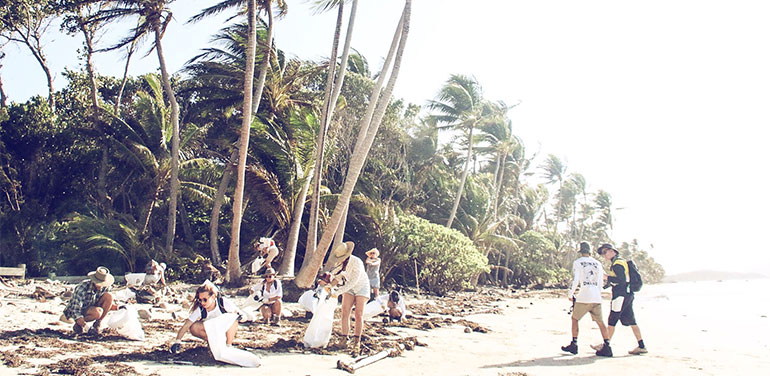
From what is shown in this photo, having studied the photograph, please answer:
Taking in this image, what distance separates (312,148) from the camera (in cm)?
1730

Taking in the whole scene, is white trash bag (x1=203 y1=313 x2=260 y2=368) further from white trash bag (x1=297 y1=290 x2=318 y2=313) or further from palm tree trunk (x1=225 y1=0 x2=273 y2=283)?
palm tree trunk (x1=225 y1=0 x2=273 y2=283)

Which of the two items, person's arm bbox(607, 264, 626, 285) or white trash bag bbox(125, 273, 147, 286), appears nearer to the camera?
person's arm bbox(607, 264, 626, 285)

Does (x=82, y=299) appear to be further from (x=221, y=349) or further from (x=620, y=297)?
(x=620, y=297)

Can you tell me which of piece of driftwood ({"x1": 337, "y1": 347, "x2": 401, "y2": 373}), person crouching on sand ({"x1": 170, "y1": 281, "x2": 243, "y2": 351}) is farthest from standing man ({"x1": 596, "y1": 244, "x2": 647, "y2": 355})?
person crouching on sand ({"x1": 170, "y1": 281, "x2": 243, "y2": 351})

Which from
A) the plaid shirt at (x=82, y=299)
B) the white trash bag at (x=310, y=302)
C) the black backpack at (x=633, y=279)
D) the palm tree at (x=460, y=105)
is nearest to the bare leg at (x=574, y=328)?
the black backpack at (x=633, y=279)

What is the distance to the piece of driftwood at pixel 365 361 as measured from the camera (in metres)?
6.41

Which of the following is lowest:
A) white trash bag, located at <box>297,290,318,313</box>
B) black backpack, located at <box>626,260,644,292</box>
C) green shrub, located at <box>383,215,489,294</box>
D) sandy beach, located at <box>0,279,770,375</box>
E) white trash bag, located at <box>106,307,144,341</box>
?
sandy beach, located at <box>0,279,770,375</box>

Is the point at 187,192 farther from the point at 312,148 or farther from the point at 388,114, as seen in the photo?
the point at 388,114

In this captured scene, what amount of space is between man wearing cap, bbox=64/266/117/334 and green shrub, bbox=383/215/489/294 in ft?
44.3

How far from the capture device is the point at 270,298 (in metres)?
9.84

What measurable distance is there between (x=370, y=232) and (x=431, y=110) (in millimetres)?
10945

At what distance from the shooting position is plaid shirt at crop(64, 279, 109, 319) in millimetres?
7512

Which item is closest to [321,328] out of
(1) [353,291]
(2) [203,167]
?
(1) [353,291]

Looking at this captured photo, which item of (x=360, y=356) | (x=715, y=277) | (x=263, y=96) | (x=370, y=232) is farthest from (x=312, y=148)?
(x=715, y=277)
